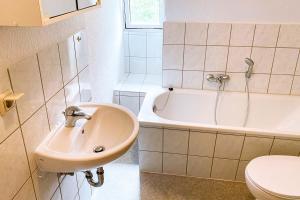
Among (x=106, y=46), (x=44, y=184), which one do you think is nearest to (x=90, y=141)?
(x=44, y=184)

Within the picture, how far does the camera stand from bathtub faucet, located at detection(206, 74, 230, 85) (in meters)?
2.46

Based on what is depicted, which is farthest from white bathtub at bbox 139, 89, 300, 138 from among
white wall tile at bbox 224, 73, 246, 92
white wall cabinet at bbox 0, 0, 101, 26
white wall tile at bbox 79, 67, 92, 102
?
white wall cabinet at bbox 0, 0, 101, 26

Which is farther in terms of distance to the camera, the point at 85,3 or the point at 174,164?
the point at 174,164

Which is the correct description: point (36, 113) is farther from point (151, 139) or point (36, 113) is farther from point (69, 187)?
point (151, 139)

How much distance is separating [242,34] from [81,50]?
Result: 143 cm

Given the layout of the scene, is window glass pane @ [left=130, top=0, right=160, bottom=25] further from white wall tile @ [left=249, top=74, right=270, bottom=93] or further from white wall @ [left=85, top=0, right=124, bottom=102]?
white wall tile @ [left=249, top=74, right=270, bottom=93]

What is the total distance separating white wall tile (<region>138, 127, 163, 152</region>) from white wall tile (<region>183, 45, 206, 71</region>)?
75cm

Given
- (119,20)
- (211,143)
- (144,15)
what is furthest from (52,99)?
(144,15)

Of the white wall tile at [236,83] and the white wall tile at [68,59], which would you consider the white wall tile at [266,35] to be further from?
the white wall tile at [68,59]

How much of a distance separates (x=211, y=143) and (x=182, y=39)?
964mm

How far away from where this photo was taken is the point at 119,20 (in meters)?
2.87

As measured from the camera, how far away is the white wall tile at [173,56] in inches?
96.7

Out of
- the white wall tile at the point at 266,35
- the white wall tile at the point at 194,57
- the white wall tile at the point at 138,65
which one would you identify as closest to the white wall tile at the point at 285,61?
the white wall tile at the point at 266,35

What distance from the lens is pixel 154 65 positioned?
10.2ft
